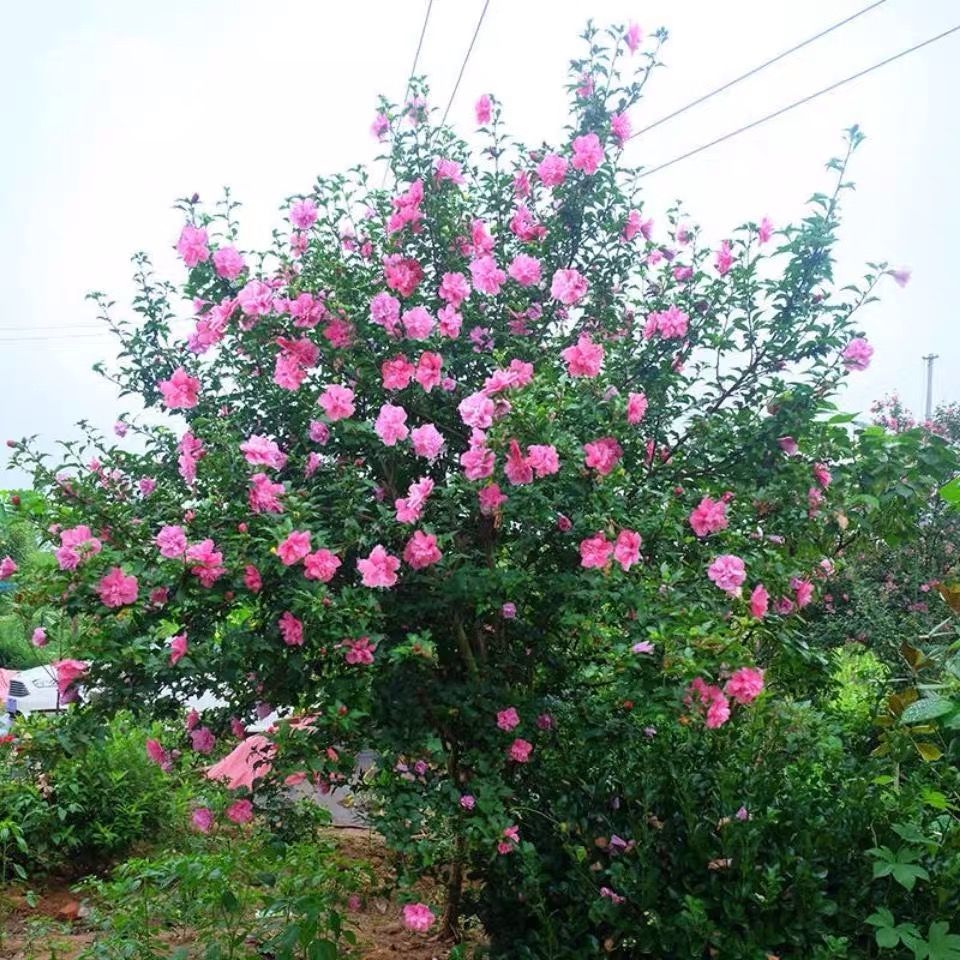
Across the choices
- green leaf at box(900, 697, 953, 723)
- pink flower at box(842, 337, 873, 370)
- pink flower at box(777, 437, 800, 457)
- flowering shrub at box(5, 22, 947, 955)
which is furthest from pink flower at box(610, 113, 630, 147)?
green leaf at box(900, 697, 953, 723)

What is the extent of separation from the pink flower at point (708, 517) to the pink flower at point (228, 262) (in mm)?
1298

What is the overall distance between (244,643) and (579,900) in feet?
2.89

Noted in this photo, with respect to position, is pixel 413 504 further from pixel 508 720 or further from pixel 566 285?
pixel 566 285

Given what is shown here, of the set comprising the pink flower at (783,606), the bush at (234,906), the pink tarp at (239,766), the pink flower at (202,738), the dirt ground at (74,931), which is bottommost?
the dirt ground at (74,931)

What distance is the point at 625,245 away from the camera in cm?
279

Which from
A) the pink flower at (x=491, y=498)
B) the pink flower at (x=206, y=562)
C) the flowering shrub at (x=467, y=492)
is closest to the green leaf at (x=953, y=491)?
the flowering shrub at (x=467, y=492)

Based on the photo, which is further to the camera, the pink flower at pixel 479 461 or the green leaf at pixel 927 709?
the pink flower at pixel 479 461

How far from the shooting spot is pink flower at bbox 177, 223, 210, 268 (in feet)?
8.42

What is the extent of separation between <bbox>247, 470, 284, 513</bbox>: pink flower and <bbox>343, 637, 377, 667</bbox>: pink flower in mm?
328

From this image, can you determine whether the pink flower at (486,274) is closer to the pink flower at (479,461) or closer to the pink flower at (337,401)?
the pink flower at (337,401)

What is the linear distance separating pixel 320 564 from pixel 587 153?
137 centimetres

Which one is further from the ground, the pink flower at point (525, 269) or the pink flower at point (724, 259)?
the pink flower at point (724, 259)

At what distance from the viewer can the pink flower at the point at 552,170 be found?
2.65m

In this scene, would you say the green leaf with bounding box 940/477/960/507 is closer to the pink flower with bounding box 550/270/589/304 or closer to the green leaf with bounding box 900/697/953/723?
the green leaf with bounding box 900/697/953/723
